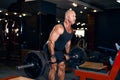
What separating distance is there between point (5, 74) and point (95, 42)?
16.9 feet

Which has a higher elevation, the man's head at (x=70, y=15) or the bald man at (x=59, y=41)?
the man's head at (x=70, y=15)

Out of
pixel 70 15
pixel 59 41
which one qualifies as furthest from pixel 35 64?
pixel 70 15

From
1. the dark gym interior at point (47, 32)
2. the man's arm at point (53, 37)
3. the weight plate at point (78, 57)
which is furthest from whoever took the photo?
the dark gym interior at point (47, 32)

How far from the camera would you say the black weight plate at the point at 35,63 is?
9.15 ft

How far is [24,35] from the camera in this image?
22.1 ft

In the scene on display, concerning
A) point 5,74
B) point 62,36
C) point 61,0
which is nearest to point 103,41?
point 61,0

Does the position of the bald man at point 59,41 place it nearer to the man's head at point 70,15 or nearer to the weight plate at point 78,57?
the man's head at point 70,15

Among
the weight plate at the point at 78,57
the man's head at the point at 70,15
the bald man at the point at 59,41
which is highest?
the man's head at the point at 70,15

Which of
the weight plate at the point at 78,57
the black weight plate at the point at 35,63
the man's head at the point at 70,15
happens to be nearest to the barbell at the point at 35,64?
the black weight plate at the point at 35,63

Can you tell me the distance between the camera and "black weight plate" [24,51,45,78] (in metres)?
2.79

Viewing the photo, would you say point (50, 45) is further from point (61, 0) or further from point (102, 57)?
point (61, 0)

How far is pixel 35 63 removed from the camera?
9.62ft

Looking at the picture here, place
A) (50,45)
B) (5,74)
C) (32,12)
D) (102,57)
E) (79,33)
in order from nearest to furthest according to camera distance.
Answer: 1. (50,45)
2. (5,74)
3. (102,57)
4. (32,12)
5. (79,33)

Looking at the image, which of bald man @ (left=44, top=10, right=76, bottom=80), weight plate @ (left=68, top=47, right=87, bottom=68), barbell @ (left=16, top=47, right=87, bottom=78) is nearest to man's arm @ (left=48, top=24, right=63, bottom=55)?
bald man @ (left=44, top=10, right=76, bottom=80)
